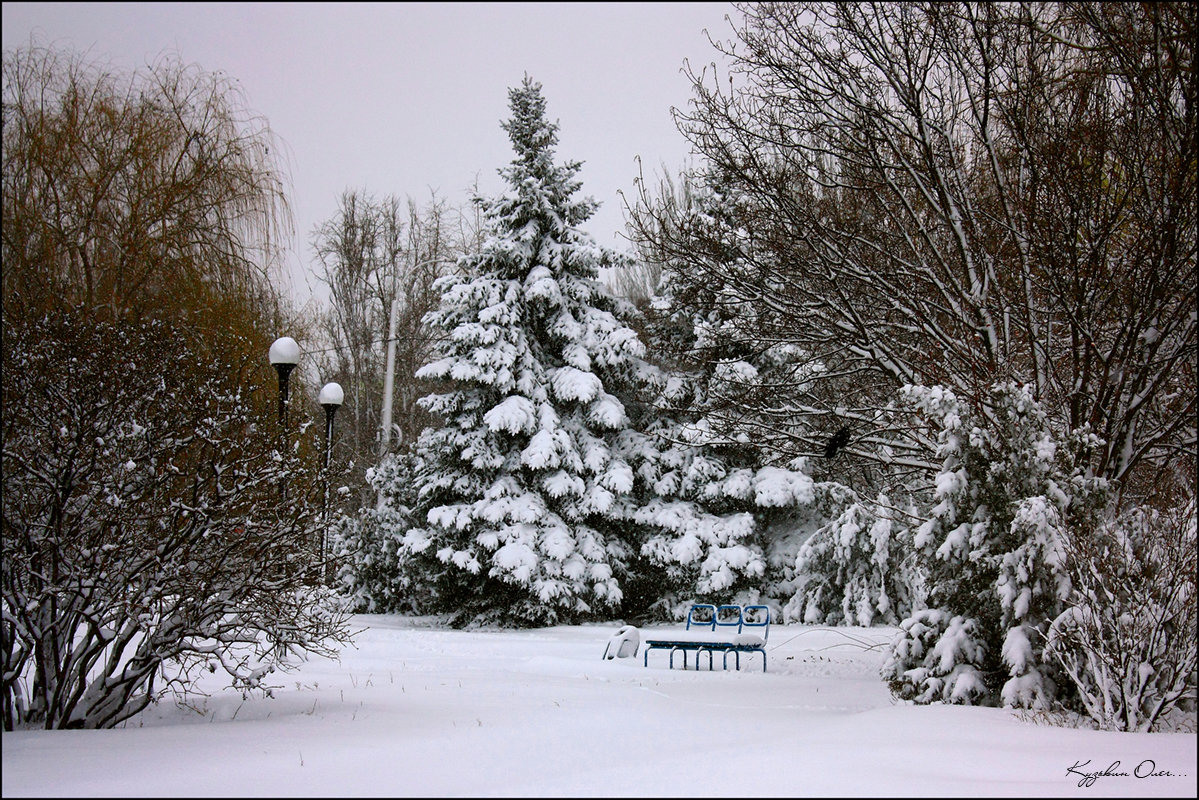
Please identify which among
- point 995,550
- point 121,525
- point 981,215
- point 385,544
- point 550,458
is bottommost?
point 385,544

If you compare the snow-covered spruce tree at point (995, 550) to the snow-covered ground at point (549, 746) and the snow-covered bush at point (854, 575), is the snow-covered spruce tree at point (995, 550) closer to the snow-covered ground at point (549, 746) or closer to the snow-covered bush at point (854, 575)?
the snow-covered ground at point (549, 746)

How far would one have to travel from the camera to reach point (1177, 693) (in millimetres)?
5574

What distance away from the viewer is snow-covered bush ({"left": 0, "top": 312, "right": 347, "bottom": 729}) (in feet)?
18.2

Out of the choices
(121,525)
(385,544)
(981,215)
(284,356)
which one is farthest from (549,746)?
(385,544)

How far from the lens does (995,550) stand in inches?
276

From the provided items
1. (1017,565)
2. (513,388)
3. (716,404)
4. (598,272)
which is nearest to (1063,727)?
(1017,565)

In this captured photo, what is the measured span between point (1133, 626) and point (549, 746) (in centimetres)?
369

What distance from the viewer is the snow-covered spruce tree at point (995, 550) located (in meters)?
6.45

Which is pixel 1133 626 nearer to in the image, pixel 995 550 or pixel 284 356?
pixel 995 550

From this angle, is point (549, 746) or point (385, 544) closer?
point (549, 746)

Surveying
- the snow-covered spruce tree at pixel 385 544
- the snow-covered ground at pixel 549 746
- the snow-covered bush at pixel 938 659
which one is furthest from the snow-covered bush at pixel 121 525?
the snow-covered spruce tree at pixel 385 544

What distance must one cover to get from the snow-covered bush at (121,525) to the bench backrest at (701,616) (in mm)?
7297

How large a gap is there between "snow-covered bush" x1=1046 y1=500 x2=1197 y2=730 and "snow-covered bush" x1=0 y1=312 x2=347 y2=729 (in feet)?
16.3

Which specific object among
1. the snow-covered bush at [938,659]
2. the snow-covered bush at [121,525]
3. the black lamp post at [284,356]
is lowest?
the snow-covered bush at [938,659]
